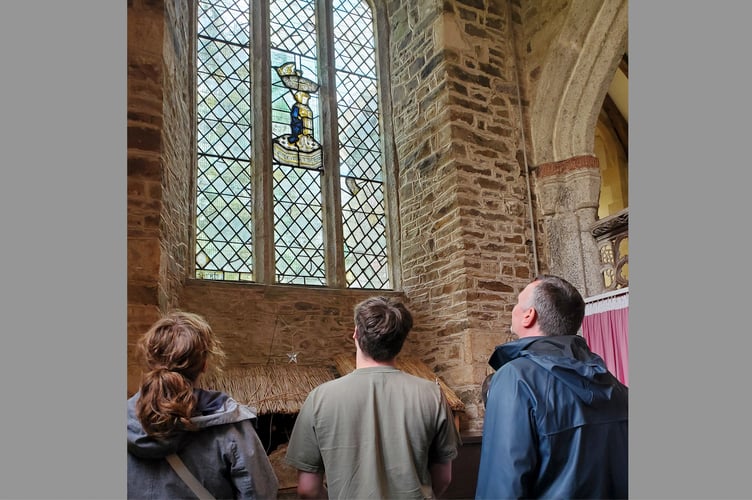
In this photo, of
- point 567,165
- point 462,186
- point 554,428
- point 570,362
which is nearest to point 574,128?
point 567,165

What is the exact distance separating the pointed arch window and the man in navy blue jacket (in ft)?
13.8

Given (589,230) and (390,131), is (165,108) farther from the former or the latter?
(589,230)

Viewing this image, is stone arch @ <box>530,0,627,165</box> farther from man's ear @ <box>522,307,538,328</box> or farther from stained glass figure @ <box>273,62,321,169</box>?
man's ear @ <box>522,307,538,328</box>

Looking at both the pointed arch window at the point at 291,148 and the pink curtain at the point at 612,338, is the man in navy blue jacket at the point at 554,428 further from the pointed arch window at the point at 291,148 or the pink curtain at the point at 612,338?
the pointed arch window at the point at 291,148

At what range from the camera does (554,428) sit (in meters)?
1.64

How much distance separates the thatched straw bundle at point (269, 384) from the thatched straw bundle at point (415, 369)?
14 centimetres

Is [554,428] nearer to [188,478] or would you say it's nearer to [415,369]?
[188,478]

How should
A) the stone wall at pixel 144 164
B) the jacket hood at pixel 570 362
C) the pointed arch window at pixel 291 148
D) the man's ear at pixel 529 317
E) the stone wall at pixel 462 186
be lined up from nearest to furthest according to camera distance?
the jacket hood at pixel 570 362
the man's ear at pixel 529 317
the stone wall at pixel 144 164
the stone wall at pixel 462 186
the pointed arch window at pixel 291 148

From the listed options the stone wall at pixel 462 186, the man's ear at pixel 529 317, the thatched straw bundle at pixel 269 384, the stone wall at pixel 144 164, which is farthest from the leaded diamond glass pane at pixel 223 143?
the man's ear at pixel 529 317

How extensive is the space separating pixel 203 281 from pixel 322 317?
3.64 ft

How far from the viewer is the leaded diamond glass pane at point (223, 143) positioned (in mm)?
5625

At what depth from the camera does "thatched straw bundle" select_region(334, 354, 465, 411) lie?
531 centimetres

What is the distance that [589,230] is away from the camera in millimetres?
5715

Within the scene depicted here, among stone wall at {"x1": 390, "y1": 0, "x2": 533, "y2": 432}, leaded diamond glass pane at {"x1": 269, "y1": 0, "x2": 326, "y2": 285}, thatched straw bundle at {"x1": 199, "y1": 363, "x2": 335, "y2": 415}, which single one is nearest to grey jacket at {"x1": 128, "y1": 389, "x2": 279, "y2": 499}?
thatched straw bundle at {"x1": 199, "y1": 363, "x2": 335, "y2": 415}
